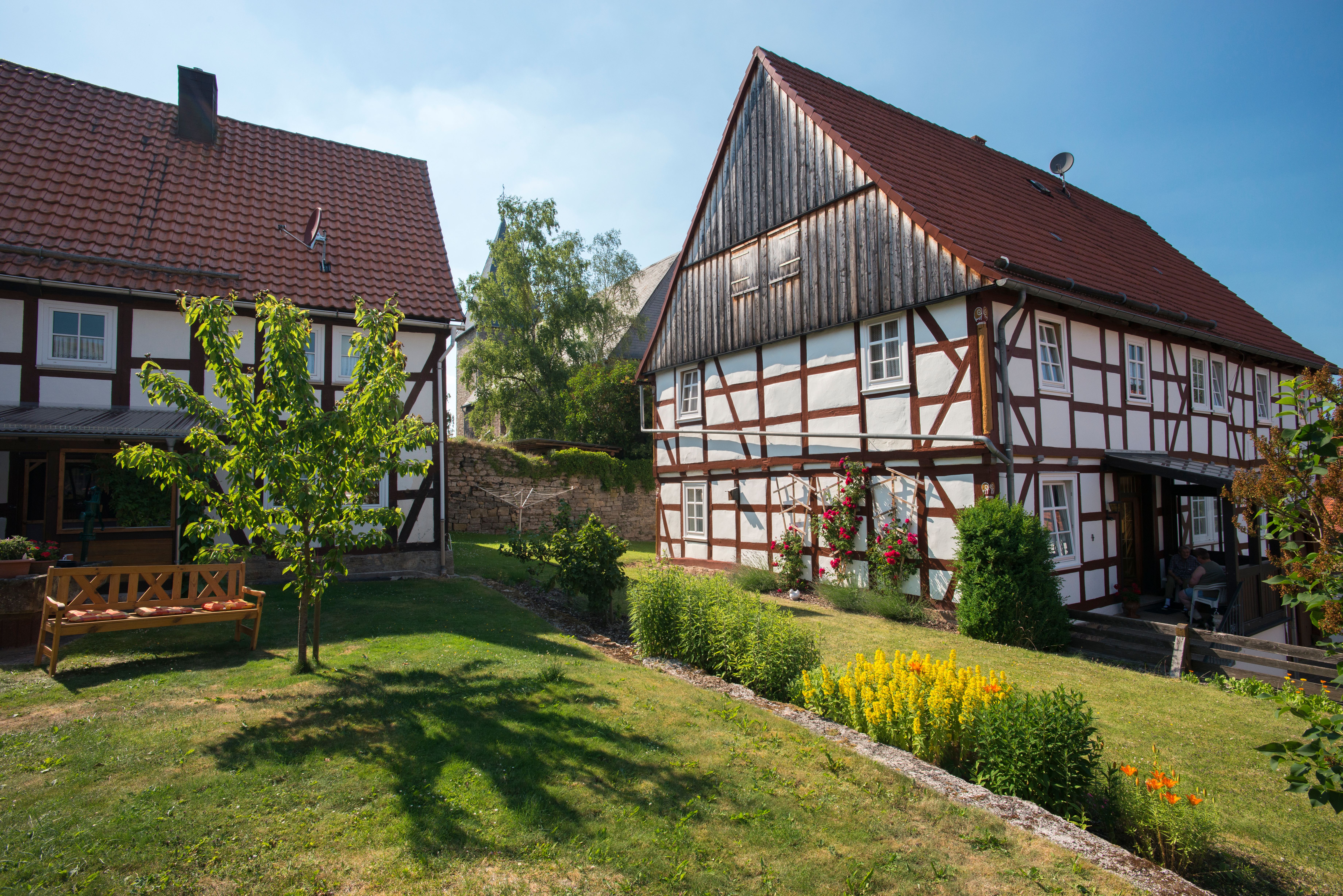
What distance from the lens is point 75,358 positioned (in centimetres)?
1092

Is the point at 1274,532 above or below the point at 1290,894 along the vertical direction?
above

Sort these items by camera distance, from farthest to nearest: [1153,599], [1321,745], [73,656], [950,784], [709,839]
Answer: [1153,599], [73,656], [950,784], [709,839], [1321,745]

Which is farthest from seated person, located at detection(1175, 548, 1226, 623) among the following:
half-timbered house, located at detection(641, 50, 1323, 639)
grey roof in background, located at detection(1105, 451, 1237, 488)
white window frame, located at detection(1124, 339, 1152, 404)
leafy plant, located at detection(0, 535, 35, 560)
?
leafy plant, located at detection(0, 535, 35, 560)

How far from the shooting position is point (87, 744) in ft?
15.5

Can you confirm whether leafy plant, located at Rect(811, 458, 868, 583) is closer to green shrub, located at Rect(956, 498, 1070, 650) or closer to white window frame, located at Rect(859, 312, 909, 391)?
white window frame, located at Rect(859, 312, 909, 391)

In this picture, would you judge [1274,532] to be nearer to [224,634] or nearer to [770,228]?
[224,634]

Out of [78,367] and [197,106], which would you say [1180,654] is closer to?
[78,367]

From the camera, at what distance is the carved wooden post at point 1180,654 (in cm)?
908

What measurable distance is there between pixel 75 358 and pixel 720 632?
36.2 ft

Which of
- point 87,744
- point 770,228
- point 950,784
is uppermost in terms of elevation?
point 770,228

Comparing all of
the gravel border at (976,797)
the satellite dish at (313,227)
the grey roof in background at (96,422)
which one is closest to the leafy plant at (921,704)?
the gravel border at (976,797)

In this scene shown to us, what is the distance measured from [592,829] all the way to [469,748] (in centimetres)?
138

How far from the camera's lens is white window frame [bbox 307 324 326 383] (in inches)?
487

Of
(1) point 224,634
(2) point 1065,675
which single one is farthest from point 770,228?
(1) point 224,634
